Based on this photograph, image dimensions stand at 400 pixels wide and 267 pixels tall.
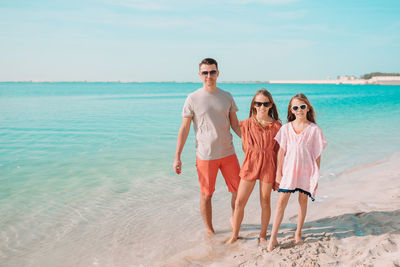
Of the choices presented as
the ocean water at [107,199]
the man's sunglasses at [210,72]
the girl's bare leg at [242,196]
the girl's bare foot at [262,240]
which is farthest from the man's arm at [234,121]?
the ocean water at [107,199]

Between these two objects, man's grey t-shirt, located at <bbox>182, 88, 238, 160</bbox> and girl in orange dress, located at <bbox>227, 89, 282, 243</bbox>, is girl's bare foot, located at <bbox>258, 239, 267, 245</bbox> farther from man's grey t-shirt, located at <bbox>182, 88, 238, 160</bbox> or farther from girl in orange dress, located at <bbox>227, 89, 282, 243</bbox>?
man's grey t-shirt, located at <bbox>182, 88, 238, 160</bbox>

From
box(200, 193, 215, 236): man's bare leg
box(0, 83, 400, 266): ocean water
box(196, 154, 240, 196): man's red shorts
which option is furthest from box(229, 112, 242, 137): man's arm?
box(0, 83, 400, 266): ocean water

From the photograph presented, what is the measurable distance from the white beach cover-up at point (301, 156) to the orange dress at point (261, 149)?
0.38ft

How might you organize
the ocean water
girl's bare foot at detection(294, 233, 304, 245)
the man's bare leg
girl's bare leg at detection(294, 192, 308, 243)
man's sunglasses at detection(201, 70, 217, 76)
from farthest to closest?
the ocean water
the man's bare leg
man's sunglasses at detection(201, 70, 217, 76)
girl's bare foot at detection(294, 233, 304, 245)
girl's bare leg at detection(294, 192, 308, 243)

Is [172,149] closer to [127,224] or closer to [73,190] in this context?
[73,190]

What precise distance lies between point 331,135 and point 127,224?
10.1 m

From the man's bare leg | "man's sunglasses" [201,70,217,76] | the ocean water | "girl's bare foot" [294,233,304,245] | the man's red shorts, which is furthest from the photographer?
the ocean water

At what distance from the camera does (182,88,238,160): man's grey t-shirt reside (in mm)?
3639

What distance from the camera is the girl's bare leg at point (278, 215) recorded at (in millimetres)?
3278

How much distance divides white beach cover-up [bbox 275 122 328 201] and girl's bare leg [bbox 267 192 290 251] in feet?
0.29

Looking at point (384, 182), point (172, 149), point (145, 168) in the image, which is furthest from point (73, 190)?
point (384, 182)

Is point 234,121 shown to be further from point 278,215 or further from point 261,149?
point 278,215

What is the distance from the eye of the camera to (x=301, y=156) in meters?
3.17

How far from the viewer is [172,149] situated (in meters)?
10.0
